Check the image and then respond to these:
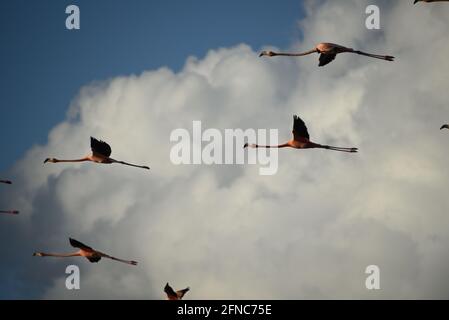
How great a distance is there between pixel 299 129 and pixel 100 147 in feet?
30.2

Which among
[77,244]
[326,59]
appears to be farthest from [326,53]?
[77,244]

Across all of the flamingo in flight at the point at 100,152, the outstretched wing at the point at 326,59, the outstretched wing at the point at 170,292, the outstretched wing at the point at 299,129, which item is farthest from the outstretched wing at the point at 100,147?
the outstretched wing at the point at 326,59

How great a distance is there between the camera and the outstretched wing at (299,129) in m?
27.8

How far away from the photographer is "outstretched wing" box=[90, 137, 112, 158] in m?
31.6

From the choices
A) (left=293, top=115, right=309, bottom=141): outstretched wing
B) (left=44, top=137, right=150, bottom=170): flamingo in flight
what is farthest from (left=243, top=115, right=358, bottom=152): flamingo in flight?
(left=44, top=137, right=150, bottom=170): flamingo in flight

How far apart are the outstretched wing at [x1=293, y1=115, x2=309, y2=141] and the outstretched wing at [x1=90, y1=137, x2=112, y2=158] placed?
8.48 metres

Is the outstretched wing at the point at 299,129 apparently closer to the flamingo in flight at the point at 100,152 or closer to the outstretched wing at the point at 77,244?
the flamingo in flight at the point at 100,152

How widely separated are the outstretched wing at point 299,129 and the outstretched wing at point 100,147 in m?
8.48

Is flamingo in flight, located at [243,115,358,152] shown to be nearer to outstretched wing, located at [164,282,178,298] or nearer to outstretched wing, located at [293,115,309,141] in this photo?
outstretched wing, located at [293,115,309,141]
